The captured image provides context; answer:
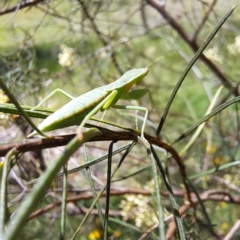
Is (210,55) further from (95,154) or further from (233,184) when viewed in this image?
(95,154)

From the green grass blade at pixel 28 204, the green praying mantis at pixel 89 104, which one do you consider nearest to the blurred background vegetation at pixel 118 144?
the green praying mantis at pixel 89 104

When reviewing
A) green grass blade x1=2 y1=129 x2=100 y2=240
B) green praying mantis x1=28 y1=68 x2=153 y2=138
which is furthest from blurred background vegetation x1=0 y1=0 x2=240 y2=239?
green grass blade x1=2 y1=129 x2=100 y2=240

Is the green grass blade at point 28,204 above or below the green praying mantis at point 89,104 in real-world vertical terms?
below

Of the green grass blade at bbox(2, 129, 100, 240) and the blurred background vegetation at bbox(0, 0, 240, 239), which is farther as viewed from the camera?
the blurred background vegetation at bbox(0, 0, 240, 239)

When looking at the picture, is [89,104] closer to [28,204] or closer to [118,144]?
[28,204]

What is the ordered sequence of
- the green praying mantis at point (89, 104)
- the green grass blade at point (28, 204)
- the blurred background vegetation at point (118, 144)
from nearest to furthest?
the green grass blade at point (28, 204) → the green praying mantis at point (89, 104) → the blurred background vegetation at point (118, 144)

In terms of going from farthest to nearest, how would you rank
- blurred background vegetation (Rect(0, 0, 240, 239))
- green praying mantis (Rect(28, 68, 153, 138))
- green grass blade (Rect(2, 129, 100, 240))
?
blurred background vegetation (Rect(0, 0, 240, 239)) → green praying mantis (Rect(28, 68, 153, 138)) → green grass blade (Rect(2, 129, 100, 240))

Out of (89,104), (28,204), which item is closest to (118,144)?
(89,104)

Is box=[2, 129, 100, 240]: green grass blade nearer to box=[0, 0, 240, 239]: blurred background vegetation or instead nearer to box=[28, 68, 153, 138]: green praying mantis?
box=[28, 68, 153, 138]: green praying mantis

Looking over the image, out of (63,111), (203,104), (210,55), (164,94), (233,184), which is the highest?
(164,94)

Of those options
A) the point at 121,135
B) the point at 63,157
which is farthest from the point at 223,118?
the point at 63,157

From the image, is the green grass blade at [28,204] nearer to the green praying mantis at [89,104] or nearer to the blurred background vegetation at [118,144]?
the green praying mantis at [89,104]
